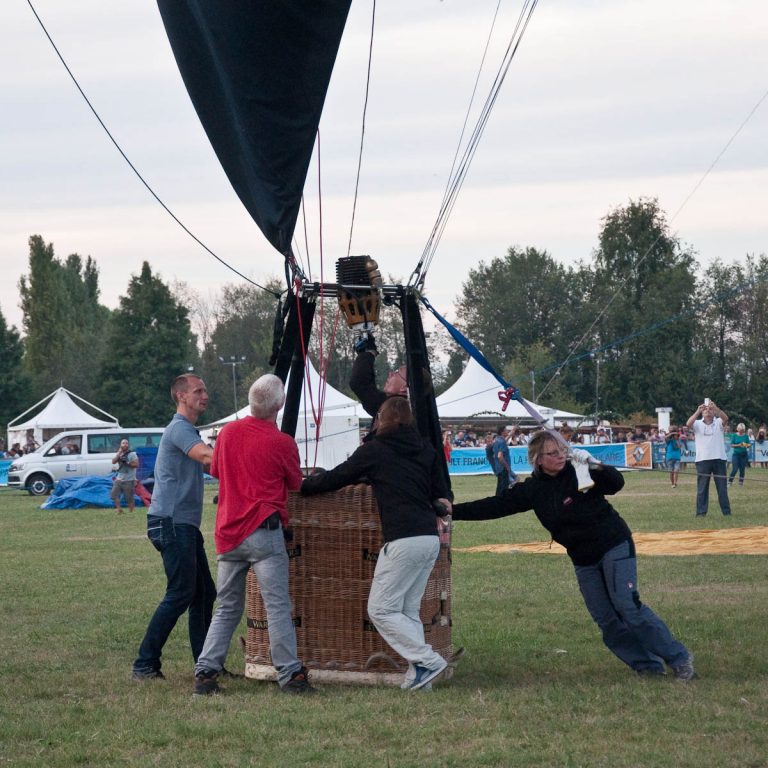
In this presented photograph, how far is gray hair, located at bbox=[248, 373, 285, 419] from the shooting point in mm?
5652

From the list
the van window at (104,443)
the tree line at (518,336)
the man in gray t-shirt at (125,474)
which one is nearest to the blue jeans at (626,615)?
the man in gray t-shirt at (125,474)

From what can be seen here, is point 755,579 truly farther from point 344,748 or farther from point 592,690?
point 344,748

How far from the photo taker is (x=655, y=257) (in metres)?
61.1

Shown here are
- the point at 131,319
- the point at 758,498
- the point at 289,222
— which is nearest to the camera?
the point at 289,222

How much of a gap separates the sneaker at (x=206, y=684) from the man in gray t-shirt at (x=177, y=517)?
0.42 meters

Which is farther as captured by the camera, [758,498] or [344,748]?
[758,498]

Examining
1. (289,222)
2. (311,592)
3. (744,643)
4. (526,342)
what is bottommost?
(744,643)

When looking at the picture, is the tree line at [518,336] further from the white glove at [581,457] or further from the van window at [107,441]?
the white glove at [581,457]

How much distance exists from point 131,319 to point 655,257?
3025 cm

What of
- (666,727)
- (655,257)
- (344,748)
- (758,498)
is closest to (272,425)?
(344,748)

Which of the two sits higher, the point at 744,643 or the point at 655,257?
the point at 655,257

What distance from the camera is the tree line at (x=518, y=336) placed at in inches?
2426

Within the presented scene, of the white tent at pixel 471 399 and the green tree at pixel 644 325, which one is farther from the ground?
the green tree at pixel 644 325

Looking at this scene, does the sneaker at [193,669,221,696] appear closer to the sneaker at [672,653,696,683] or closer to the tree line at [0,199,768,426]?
the sneaker at [672,653,696,683]
